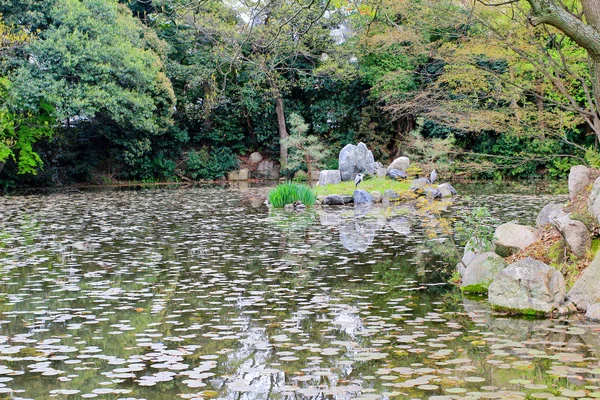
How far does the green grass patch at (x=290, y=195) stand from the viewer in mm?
17484


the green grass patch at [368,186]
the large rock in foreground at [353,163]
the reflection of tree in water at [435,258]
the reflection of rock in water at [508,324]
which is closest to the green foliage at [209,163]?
the large rock in foreground at [353,163]

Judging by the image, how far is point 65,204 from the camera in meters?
19.3

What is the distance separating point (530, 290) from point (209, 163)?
26276 millimetres

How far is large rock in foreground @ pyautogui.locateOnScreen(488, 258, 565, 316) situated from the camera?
249 inches

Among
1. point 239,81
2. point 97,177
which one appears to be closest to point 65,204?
point 97,177

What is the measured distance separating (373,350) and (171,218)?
1061 centimetres

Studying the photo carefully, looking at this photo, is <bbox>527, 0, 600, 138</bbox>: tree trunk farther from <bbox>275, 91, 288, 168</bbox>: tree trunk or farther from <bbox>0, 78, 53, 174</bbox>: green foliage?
<bbox>275, 91, 288, 168</bbox>: tree trunk

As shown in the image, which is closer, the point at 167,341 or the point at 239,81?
the point at 167,341

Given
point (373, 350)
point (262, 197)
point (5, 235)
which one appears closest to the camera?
point (373, 350)

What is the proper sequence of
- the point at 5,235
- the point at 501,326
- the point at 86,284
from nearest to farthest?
the point at 501,326 < the point at 86,284 < the point at 5,235

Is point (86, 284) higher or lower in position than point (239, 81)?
lower

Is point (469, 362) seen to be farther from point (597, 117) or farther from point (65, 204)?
point (65, 204)

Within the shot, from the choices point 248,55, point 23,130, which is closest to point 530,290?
point 23,130

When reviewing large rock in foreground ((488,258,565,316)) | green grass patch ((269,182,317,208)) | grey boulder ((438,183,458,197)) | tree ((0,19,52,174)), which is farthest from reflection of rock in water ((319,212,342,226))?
tree ((0,19,52,174))
